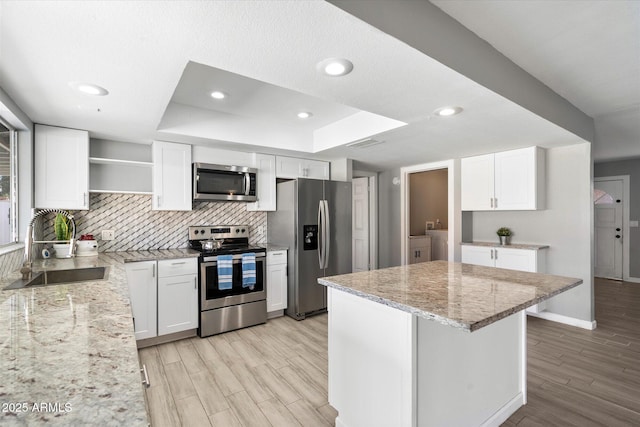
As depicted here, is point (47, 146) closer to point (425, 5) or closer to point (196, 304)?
point (196, 304)

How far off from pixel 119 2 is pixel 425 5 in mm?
1342

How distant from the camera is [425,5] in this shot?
1.53 metres

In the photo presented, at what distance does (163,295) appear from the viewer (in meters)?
3.07

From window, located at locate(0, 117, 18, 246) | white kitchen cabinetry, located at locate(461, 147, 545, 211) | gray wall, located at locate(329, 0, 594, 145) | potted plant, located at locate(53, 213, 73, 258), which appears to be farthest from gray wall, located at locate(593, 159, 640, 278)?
window, located at locate(0, 117, 18, 246)

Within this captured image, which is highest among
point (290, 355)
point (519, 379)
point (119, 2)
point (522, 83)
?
point (522, 83)

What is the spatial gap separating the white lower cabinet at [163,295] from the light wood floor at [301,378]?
0.20 metres

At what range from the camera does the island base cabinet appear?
4.87 feet

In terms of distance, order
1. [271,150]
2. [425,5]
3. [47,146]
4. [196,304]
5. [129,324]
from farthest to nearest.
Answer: [271,150]
[196,304]
[47,146]
[425,5]
[129,324]

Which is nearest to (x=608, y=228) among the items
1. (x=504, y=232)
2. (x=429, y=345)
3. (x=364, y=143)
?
(x=504, y=232)

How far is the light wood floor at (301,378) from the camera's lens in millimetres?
1996

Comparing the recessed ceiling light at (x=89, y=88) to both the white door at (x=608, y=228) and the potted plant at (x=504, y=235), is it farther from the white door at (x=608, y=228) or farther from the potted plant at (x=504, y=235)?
the white door at (x=608, y=228)

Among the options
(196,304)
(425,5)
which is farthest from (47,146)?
(425,5)

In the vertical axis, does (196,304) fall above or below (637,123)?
below

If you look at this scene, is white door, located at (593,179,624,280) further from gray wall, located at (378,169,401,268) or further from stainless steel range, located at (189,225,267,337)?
stainless steel range, located at (189,225,267,337)
